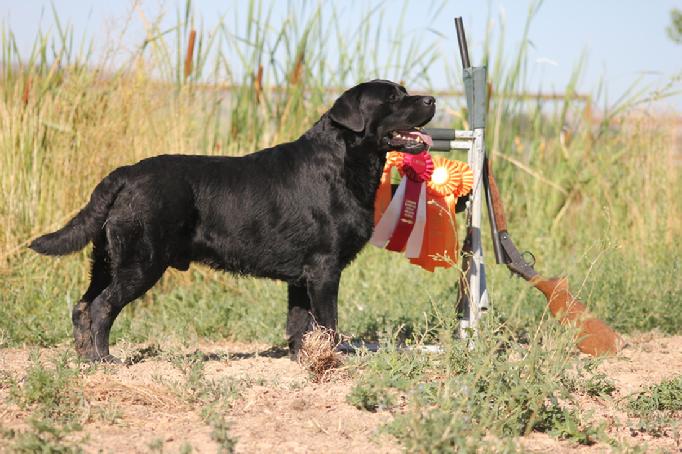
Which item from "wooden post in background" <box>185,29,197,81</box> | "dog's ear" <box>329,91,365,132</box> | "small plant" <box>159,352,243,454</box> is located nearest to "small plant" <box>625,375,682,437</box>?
"small plant" <box>159,352,243,454</box>

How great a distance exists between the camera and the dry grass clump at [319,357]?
13.4ft

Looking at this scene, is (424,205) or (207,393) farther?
(424,205)

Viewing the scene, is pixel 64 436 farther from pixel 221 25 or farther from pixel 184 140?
pixel 221 25

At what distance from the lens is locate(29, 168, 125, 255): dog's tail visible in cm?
445

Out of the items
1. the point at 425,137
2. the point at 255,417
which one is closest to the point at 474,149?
the point at 425,137

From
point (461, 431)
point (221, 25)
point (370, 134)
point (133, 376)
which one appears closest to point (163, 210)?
point (133, 376)

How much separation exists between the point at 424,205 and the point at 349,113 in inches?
33.8

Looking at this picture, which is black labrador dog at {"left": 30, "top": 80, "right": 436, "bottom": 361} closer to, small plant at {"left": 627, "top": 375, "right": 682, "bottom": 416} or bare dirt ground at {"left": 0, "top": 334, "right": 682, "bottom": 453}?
bare dirt ground at {"left": 0, "top": 334, "right": 682, "bottom": 453}

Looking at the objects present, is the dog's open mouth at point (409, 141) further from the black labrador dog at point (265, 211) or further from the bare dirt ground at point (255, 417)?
the bare dirt ground at point (255, 417)

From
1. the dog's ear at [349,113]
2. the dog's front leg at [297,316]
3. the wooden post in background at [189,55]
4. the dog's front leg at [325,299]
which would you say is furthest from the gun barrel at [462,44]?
the wooden post in background at [189,55]

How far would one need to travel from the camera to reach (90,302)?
4766 millimetres

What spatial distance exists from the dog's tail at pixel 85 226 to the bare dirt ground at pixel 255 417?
677 mm

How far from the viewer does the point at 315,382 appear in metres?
4.08

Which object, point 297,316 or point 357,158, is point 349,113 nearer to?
point 357,158
